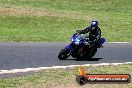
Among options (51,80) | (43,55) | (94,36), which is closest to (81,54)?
(94,36)

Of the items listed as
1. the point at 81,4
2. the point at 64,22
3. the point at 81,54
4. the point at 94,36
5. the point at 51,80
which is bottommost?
the point at 64,22

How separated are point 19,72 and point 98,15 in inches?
1022

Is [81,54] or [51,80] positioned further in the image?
[81,54]

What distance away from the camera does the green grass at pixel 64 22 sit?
89.7ft

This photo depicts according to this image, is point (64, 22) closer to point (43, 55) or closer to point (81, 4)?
point (81, 4)

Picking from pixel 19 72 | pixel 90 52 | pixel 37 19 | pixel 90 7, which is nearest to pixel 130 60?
pixel 90 52

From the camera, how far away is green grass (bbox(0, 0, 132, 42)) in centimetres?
2733

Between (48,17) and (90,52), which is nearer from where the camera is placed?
(90,52)

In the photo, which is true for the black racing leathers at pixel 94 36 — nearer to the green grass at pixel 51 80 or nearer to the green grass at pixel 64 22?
the green grass at pixel 51 80

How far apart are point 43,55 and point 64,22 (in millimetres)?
16009

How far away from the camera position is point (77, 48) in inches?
707

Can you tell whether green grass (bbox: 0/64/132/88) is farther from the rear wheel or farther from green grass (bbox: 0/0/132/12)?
green grass (bbox: 0/0/132/12)

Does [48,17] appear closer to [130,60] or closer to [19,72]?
[130,60]

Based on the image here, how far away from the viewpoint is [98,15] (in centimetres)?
3969
